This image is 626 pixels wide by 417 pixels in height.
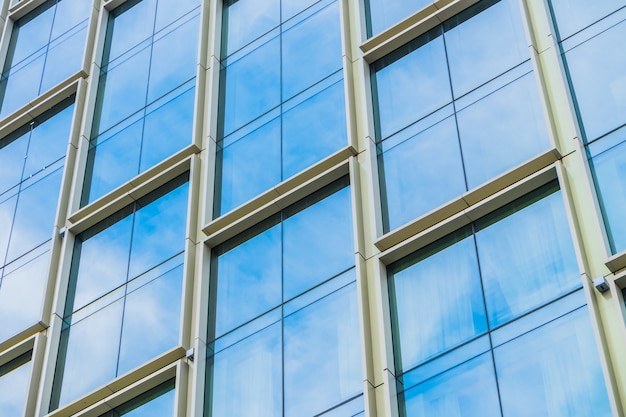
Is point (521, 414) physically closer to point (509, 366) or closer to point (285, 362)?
point (509, 366)

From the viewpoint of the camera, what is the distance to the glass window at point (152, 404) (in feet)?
91.8

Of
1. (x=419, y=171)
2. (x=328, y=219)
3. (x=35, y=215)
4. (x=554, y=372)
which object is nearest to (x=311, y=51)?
(x=328, y=219)

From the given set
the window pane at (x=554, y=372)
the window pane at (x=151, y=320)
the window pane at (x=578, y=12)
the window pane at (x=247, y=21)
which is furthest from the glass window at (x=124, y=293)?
the window pane at (x=578, y=12)

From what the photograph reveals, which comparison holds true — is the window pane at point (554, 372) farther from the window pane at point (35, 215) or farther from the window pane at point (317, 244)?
the window pane at point (35, 215)

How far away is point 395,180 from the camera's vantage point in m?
28.0

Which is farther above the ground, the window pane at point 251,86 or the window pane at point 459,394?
the window pane at point 251,86

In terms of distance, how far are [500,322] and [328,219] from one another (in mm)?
5784

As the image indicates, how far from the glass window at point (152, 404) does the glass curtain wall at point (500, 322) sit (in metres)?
5.67

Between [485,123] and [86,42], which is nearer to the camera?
[485,123]

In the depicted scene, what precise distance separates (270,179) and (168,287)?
3.52m

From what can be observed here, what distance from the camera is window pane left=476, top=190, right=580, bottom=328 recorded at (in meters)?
23.8

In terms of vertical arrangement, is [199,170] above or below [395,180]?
above

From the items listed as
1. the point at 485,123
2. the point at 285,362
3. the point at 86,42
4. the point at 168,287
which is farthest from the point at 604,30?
the point at 86,42

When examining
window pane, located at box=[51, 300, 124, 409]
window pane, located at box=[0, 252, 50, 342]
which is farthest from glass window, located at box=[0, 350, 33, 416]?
window pane, located at box=[51, 300, 124, 409]
